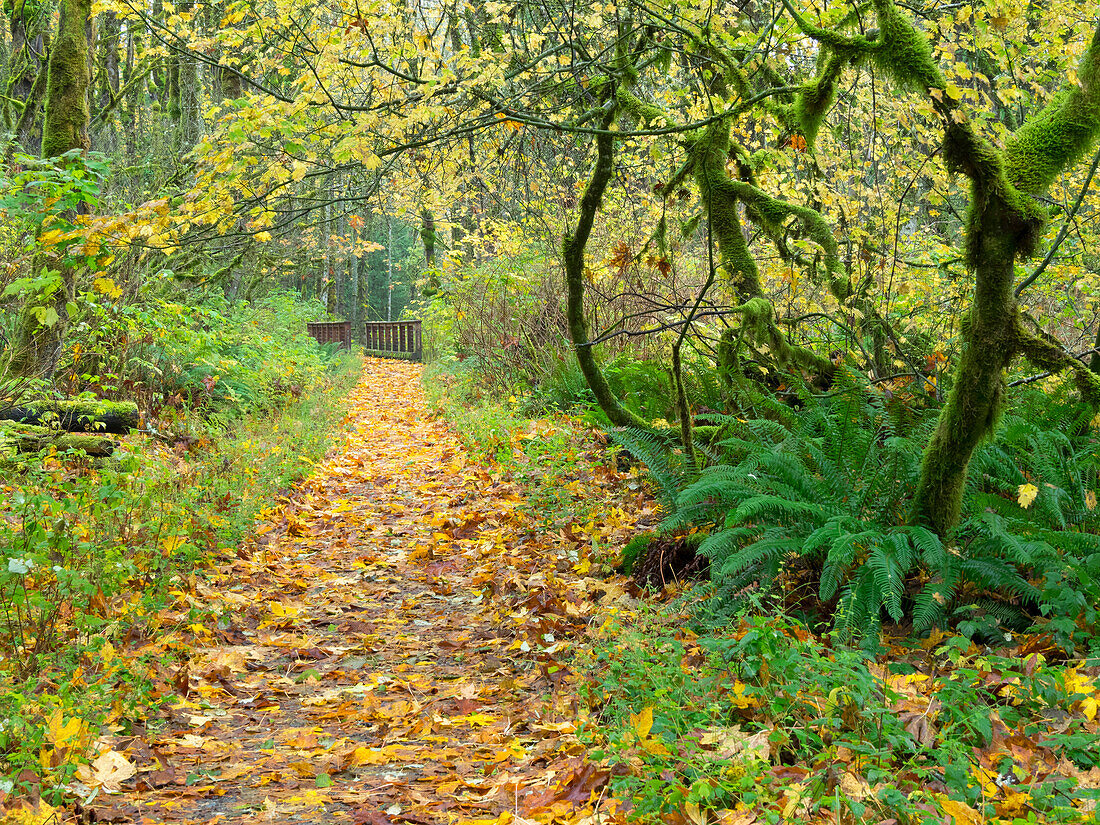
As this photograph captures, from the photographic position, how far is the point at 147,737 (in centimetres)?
311

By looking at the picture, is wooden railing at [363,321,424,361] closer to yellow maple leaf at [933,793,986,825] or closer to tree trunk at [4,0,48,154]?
tree trunk at [4,0,48,154]

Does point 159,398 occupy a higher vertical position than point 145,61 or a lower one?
lower

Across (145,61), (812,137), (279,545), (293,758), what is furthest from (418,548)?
(145,61)

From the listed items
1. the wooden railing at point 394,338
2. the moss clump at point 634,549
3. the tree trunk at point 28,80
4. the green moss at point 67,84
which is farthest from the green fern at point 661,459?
the wooden railing at point 394,338

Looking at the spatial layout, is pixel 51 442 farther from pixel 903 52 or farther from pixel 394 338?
pixel 394 338

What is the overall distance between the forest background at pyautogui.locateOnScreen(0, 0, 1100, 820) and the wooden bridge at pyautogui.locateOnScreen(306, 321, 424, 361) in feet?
53.5

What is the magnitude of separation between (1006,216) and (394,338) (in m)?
27.1

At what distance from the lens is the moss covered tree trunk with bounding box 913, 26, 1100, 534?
327 centimetres

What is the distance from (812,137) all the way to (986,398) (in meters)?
2.02

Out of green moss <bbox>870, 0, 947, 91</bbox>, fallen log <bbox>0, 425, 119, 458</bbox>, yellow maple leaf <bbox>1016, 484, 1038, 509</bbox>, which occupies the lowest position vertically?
fallen log <bbox>0, 425, 119, 458</bbox>

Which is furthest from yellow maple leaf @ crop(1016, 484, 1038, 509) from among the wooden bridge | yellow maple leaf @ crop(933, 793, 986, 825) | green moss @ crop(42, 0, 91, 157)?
the wooden bridge

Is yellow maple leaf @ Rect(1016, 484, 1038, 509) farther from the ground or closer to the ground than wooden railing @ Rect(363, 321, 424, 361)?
closer to the ground

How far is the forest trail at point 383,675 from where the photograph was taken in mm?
2736

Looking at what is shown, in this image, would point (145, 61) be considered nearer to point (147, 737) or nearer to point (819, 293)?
point (819, 293)
